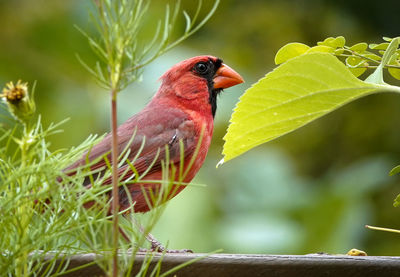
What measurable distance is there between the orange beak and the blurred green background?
1.73 feet

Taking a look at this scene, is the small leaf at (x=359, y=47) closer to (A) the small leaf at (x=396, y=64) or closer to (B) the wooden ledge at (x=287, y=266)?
(A) the small leaf at (x=396, y=64)

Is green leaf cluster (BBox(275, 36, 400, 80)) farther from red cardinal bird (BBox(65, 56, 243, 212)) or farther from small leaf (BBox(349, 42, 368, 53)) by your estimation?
red cardinal bird (BBox(65, 56, 243, 212))

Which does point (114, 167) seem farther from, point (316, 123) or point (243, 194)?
point (316, 123)

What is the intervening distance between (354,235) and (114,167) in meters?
2.55

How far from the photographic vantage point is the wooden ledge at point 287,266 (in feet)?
4.45

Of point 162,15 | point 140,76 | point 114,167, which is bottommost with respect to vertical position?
point 114,167

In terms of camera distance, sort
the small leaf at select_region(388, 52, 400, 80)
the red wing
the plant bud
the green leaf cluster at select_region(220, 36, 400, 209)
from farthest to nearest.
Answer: the red wing
the small leaf at select_region(388, 52, 400, 80)
the green leaf cluster at select_region(220, 36, 400, 209)
the plant bud

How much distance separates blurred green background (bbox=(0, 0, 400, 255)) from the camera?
3.31 m

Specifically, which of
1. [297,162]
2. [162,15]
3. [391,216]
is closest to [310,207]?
[391,216]

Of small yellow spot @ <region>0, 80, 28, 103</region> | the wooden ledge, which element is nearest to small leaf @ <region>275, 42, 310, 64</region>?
the wooden ledge

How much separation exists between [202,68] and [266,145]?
1227mm

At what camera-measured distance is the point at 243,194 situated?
3713 millimetres

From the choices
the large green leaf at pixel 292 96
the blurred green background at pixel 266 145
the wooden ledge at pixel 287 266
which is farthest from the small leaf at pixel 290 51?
the blurred green background at pixel 266 145

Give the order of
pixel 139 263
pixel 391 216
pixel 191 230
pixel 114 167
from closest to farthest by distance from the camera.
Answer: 1. pixel 114 167
2. pixel 139 263
3. pixel 191 230
4. pixel 391 216
